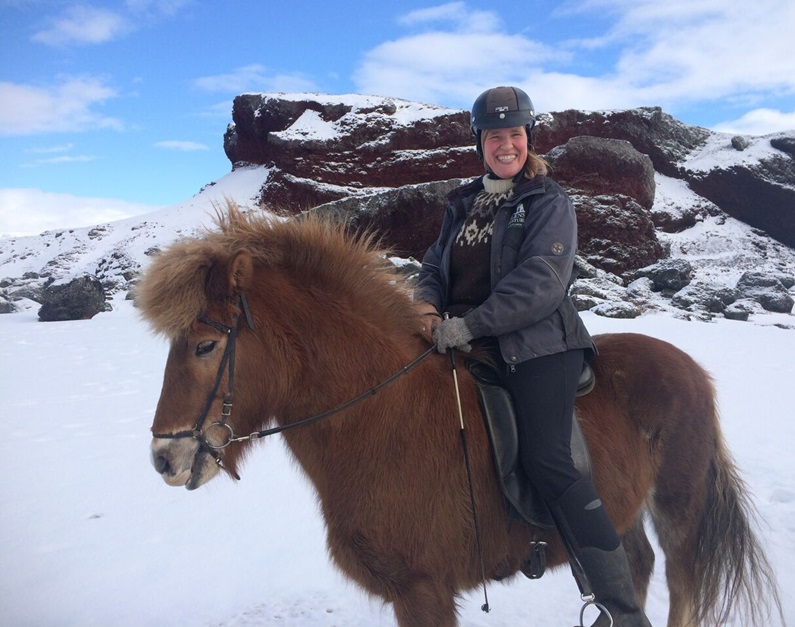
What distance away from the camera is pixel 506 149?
2.30m

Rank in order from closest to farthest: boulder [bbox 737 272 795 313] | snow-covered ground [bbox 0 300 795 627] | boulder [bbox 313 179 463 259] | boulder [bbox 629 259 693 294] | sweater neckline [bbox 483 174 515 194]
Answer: sweater neckline [bbox 483 174 515 194], snow-covered ground [bbox 0 300 795 627], boulder [bbox 737 272 795 313], boulder [bbox 629 259 693 294], boulder [bbox 313 179 463 259]

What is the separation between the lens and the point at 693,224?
3016 cm

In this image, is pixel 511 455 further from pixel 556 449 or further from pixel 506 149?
pixel 506 149

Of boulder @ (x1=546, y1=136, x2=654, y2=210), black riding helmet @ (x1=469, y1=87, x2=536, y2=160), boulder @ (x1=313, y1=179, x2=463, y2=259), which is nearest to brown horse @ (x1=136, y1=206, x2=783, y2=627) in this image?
black riding helmet @ (x1=469, y1=87, x2=536, y2=160)

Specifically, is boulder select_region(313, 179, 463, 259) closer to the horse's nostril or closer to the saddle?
the saddle

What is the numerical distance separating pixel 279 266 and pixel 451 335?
2.35 ft

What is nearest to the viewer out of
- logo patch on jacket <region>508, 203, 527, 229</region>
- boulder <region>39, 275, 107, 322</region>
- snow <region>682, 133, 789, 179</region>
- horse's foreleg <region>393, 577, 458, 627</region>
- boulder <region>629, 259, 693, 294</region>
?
horse's foreleg <region>393, 577, 458, 627</region>

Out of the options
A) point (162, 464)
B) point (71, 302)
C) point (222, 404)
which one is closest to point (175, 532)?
point (162, 464)

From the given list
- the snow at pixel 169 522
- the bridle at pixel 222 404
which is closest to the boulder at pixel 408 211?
the snow at pixel 169 522

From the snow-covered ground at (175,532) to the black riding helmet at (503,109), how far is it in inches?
67.2

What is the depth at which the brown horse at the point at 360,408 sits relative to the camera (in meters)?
1.78

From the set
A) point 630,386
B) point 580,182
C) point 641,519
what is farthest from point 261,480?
point 580,182

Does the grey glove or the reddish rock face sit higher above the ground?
the reddish rock face

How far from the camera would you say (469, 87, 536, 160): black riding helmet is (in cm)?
225
